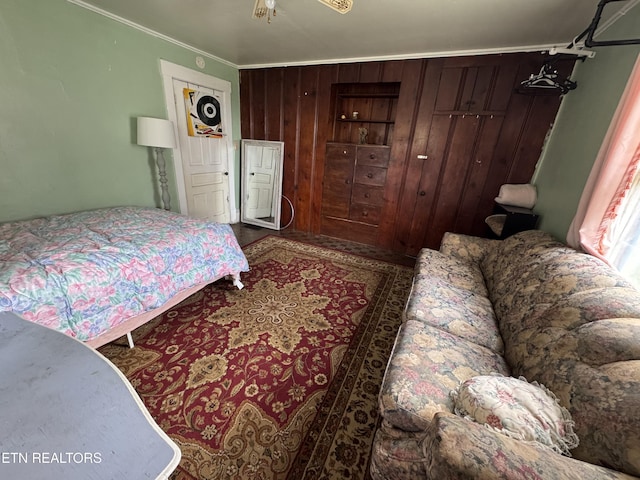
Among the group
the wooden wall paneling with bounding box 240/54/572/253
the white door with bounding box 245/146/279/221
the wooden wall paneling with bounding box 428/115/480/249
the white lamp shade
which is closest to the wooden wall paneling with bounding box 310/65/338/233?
the wooden wall paneling with bounding box 240/54/572/253

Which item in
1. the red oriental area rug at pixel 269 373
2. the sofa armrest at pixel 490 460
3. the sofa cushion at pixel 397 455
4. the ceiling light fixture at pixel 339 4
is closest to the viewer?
the sofa armrest at pixel 490 460

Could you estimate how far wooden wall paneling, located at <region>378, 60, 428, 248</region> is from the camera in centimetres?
300

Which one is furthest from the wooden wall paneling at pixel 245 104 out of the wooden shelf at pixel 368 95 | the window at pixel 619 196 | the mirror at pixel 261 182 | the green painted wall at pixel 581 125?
the window at pixel 619 196

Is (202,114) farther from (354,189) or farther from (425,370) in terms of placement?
(425,370)

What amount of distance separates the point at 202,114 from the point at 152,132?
3.40 feet

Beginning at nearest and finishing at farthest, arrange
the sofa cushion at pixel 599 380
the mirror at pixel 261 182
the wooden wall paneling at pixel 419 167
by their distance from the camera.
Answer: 1. the sofa cushion at pixel 599 380
2. the wooden wall paneling at pixel 419 167
3. the mirror at pixel 261 182

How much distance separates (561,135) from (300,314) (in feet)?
9.70

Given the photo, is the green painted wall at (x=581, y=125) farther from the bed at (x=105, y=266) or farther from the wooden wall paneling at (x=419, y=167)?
the bed at (x=105, y=266)

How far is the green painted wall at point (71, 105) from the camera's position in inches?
80.0

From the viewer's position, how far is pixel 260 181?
4.35m

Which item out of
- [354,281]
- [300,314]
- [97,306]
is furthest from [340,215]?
[97,306]

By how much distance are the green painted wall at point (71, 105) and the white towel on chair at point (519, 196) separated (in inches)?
158

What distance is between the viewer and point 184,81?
10.6 feet

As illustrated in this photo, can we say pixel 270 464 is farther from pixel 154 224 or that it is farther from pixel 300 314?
pixel 154 224
